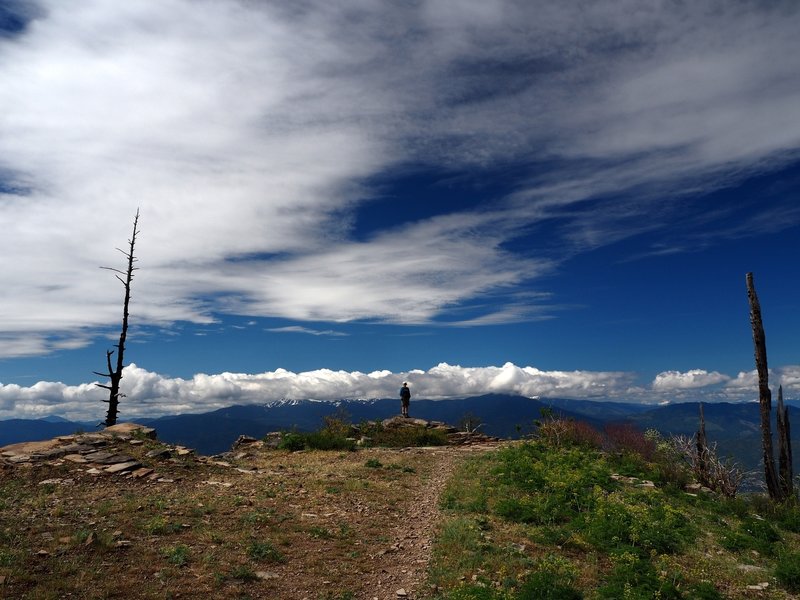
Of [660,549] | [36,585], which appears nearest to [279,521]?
[36,585]

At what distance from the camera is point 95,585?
28.7ft

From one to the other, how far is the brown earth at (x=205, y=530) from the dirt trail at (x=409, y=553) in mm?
34

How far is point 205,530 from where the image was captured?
12281 mm

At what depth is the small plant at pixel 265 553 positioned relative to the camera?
35.8 ft

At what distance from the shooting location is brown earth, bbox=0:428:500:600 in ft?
30.5

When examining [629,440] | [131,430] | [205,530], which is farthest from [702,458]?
[131,430]

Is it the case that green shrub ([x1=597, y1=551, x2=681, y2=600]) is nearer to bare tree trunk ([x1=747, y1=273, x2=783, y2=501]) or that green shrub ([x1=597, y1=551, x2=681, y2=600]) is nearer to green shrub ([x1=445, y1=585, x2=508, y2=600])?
green shrub ([x1=445, y1=585, x2=508, y2=600])

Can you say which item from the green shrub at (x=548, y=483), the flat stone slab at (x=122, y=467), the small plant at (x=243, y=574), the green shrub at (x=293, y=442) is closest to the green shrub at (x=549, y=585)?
the green shrub at (x=548, y=483)

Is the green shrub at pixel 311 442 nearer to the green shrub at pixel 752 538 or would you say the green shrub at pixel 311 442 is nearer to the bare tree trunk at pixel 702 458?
the bare tree trunk at pixel 702 458

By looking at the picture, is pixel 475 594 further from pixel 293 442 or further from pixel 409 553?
pixel 293 442

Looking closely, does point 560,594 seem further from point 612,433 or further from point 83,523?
point 612,433

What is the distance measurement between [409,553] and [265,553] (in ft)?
11.6

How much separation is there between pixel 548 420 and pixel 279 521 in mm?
23716

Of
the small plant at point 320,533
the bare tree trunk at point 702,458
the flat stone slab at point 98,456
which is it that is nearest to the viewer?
the small plant at point 320,533
